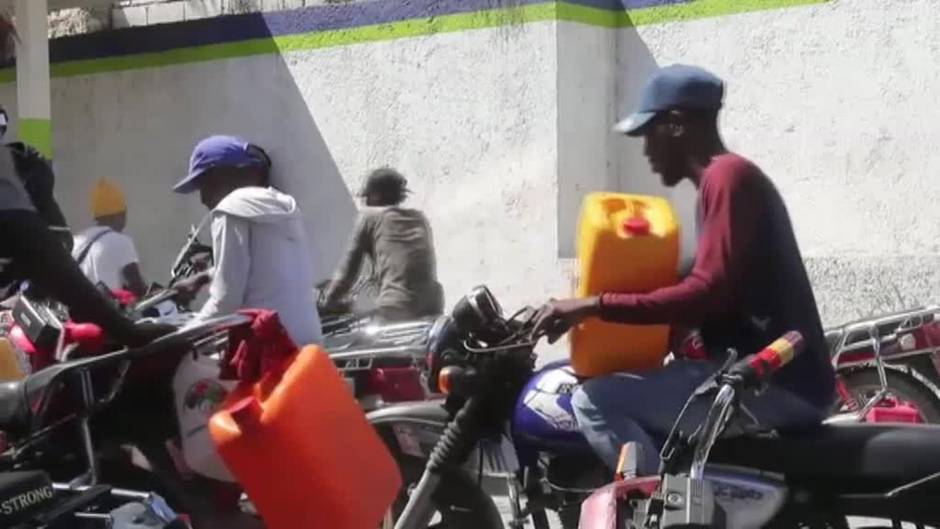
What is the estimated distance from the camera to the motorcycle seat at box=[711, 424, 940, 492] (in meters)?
3.97

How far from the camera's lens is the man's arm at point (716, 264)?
4.23 m

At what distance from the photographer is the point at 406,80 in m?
11.0

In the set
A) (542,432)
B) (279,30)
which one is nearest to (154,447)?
(542,432)

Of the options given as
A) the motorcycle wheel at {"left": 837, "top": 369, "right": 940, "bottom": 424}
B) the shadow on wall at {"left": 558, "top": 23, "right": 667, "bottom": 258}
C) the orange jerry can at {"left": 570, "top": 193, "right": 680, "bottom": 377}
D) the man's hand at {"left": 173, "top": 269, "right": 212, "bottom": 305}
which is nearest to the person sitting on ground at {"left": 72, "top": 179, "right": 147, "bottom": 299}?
the man's hand at {"left": 173, "top": 269, "right": 212, "bottom": 305}

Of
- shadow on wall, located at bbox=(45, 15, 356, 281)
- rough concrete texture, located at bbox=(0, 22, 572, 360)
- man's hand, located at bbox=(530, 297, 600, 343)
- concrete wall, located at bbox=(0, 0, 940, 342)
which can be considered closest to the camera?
man's hand, located at bbox=(530, 297, 600, 343)

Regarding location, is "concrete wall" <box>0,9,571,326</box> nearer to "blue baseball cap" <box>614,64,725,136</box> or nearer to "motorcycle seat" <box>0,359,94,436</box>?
"blue baseball cap" <box>614,64,725,136</box>

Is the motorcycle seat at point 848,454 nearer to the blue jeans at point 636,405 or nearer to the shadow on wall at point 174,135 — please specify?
the blue jeans at point 636,405

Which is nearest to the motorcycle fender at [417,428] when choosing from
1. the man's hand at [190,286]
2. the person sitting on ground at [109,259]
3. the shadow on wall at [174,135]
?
the man's hand at [190,286]

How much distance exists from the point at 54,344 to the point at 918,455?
242 cm

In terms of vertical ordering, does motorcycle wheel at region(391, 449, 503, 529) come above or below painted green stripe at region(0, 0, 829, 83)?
below

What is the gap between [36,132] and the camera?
38.0 feet

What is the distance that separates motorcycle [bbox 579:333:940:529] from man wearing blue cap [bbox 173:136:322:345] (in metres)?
2.13

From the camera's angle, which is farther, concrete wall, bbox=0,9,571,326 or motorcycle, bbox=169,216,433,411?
concrete wall, bbox=0,9,571,326

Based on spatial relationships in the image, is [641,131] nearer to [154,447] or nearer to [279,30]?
[154,447]
